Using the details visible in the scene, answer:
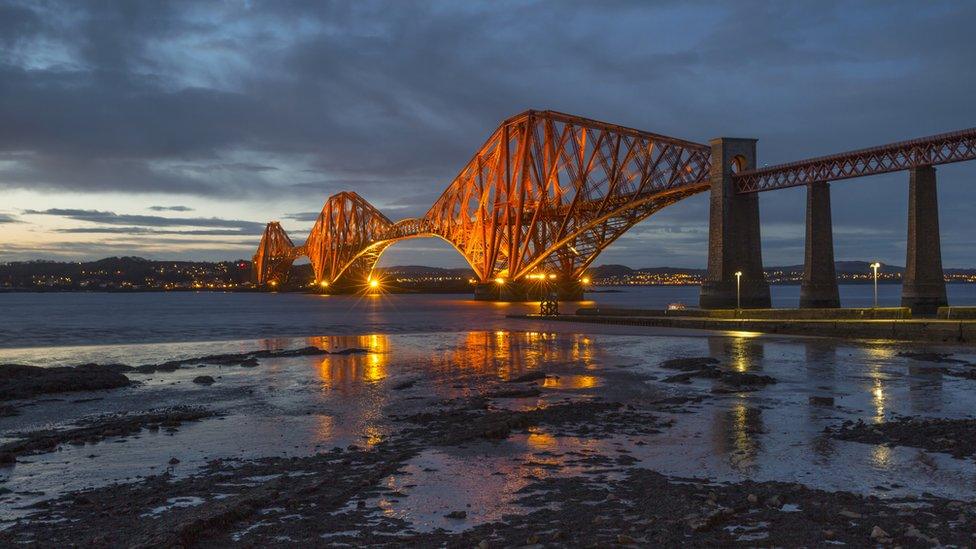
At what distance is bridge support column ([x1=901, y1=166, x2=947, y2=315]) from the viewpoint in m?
41.2

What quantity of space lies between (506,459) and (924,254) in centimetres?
3755

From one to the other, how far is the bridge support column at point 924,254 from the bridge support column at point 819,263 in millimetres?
5766

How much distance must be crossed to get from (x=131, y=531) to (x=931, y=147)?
4754cm

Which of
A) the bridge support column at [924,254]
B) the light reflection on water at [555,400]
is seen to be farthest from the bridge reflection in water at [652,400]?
the bridge support column at [924,254]

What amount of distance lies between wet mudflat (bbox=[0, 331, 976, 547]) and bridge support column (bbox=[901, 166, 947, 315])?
62.8ft

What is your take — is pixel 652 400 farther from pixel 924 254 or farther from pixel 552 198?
pixel 552 198

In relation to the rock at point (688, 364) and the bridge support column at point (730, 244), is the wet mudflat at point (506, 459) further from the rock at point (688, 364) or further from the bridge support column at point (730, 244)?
the bridge support column at point (730, 244)

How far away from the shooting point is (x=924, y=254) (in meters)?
41.3

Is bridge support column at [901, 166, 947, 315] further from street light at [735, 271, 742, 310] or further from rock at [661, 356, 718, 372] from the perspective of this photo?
rock at [661, 356, 718, 372]

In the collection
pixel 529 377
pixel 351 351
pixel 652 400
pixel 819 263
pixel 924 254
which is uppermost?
pixel 924 254

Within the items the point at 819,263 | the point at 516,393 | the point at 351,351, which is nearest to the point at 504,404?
the point at 516,393

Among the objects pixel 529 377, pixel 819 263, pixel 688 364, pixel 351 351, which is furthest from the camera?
pixel 819 263

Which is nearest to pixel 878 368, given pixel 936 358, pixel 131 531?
pixel 936 358

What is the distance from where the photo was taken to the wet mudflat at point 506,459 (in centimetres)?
854
